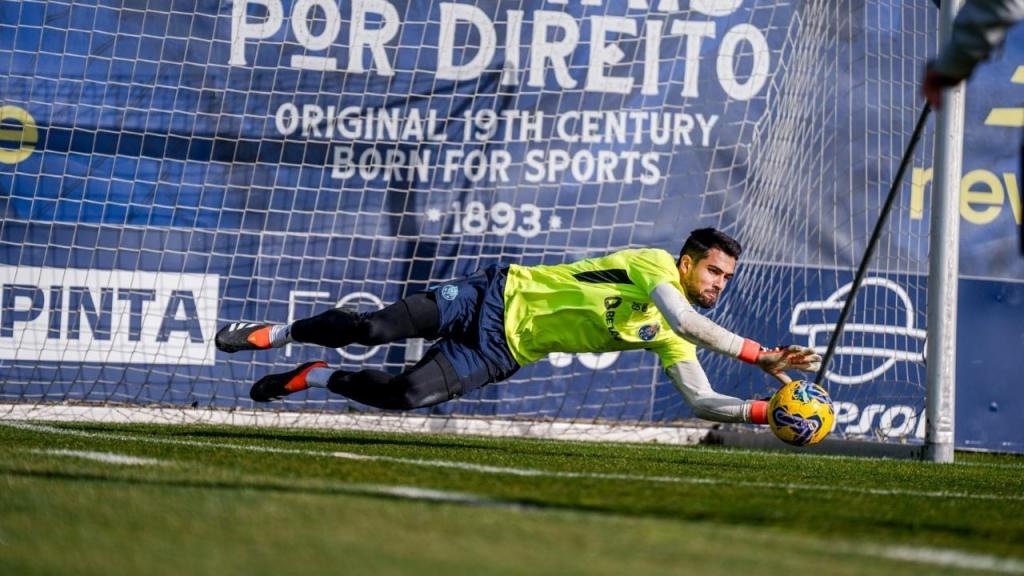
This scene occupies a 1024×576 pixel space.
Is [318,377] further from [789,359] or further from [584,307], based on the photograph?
[789,359]

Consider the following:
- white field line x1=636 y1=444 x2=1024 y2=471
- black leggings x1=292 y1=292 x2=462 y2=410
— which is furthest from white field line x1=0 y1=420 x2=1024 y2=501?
white field line x1=636 y1=444 x2=1024 y2=471

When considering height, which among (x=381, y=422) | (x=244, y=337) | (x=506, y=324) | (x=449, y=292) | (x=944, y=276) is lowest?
(x=381, y=422)

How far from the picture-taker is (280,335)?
6.07m

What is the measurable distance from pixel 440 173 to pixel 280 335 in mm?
2774

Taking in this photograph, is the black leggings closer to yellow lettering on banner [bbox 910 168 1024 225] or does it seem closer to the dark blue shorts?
the dark blue shorts

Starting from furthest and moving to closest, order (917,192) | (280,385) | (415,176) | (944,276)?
1. (917,192)
2. (415,176)
3. (944,276)
4. (280,385)

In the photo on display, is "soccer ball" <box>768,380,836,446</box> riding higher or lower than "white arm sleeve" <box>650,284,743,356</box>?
lower

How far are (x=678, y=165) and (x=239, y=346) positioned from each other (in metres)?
3.77

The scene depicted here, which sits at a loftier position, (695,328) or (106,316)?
(695,328)

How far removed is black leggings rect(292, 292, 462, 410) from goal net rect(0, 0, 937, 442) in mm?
2155

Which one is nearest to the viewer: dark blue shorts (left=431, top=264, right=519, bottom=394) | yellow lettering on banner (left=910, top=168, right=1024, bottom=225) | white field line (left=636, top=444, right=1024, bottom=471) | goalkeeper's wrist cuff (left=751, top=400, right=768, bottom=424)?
dark blue shorts (left=431, top=264, right=519, bottom=394)

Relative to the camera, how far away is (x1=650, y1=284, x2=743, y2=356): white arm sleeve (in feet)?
17.7

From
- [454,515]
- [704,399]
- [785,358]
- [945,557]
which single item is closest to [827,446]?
[704,399]

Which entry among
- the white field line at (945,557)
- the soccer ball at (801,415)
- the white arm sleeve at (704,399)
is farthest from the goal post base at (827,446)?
the white field line at (945,557)
